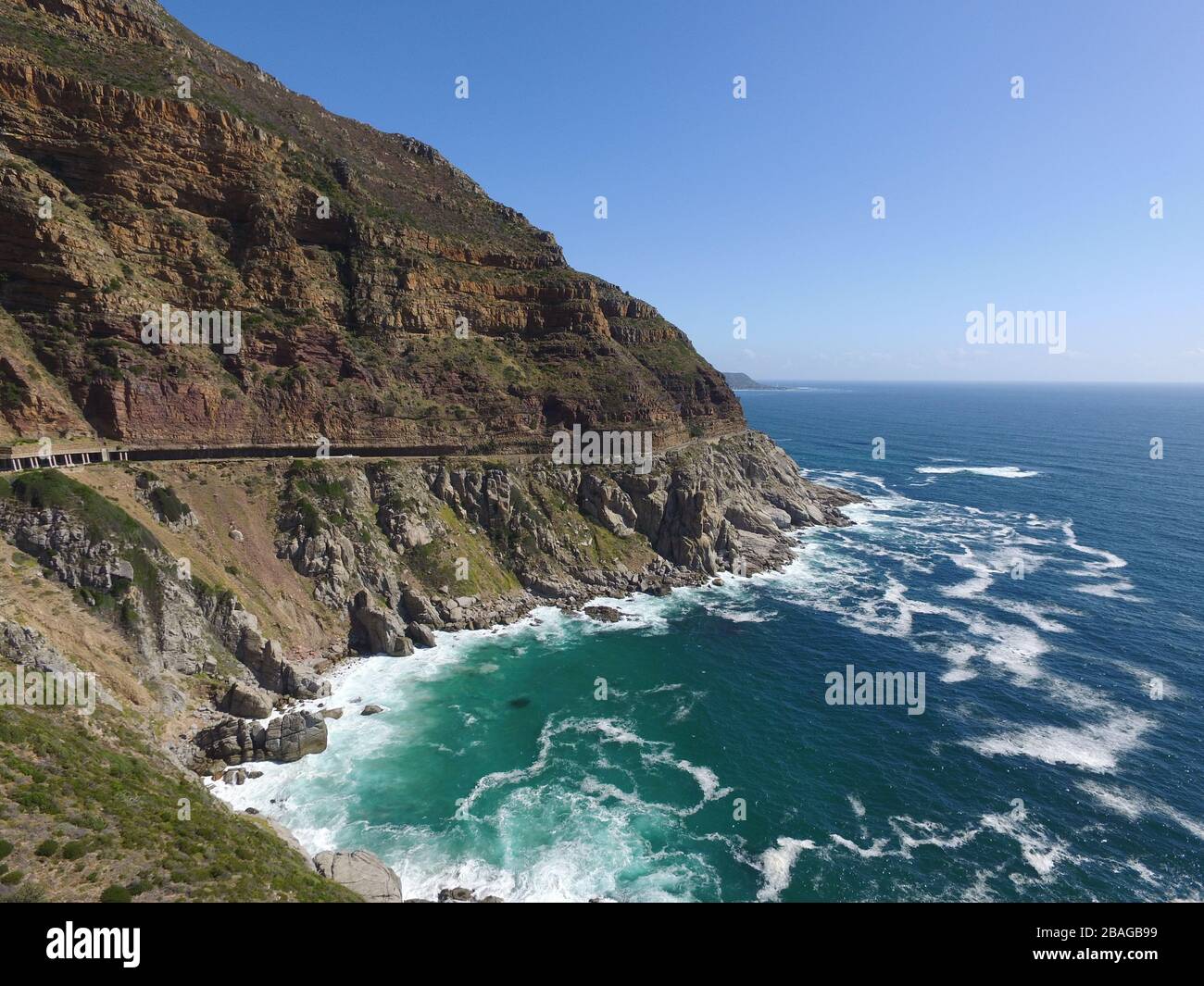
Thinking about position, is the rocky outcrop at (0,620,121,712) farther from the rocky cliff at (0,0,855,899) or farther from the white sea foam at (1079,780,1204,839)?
the white sea foam at (1079,780,1204,839)

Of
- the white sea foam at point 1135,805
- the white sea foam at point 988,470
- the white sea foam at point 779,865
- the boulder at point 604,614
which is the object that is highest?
the white sea foam at point 988,470

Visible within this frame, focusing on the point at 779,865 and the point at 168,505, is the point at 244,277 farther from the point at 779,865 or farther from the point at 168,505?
the point at 779,865

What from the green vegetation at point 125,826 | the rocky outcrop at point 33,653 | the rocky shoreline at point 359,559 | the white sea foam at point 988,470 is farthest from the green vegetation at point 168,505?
the white sea foam at point 988,470

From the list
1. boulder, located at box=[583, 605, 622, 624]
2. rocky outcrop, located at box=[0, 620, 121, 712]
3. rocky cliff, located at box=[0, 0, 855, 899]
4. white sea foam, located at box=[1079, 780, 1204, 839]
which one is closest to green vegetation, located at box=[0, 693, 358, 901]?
rocky cliff, located at box=[0, 0, 855, 899]

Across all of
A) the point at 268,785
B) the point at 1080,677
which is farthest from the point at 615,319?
the point at 268,785
